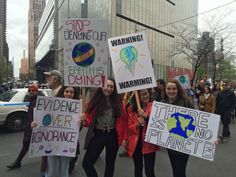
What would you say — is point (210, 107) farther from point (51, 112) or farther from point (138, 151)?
point (51, 112)

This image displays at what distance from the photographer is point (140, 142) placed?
412 centimetres

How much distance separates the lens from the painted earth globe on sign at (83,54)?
13.9 feet

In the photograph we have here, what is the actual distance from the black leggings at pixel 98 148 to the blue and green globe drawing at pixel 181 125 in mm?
795

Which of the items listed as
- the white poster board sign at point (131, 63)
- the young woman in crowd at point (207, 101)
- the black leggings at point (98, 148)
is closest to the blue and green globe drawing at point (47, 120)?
the black leggings at point (98, 148)

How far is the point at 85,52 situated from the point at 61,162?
162cm

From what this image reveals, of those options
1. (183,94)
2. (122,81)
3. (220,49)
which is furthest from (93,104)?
(220,49)

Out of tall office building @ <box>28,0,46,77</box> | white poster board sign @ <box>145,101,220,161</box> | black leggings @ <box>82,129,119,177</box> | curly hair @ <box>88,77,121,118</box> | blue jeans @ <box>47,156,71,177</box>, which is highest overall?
tall office building @ <box>28,0,46,77</box>

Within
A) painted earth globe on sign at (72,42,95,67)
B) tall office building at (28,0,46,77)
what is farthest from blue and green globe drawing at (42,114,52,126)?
tall office building at (28,0,46,77)

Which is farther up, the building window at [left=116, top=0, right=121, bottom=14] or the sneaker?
the building window at [left=116, top=0, right=121, bottom=14]

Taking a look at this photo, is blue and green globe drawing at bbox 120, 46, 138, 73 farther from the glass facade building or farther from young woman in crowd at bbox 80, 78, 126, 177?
the glass facade building

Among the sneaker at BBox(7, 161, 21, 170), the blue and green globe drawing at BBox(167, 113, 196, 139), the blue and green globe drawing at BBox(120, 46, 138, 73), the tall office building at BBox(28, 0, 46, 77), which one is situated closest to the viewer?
the blue and green globe drawing at BBox(167, 113, 196, 139)

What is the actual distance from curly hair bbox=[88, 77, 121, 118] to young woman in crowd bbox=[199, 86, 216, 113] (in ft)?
16.8

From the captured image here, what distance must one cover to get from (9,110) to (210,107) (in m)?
6.53

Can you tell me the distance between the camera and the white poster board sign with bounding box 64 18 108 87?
13.8 feet
